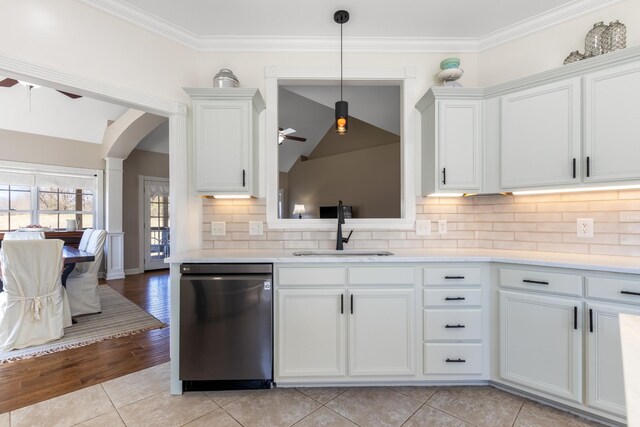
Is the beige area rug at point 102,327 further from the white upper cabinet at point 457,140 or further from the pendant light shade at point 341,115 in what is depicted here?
the white upper cabinet at point 457,140

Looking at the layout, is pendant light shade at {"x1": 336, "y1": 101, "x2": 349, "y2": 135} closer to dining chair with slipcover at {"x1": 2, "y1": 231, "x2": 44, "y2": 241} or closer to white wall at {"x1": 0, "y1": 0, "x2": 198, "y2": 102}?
white wall at {"x1": 0, "y1": 0, "x2": 198, "y2": 102}

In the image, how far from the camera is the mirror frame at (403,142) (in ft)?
8.11

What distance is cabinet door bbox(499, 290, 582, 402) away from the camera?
1684 millimetres

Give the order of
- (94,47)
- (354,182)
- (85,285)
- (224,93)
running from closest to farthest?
1. (94,47)
2. (224,93)
3. (85,285)
4. (354,182)

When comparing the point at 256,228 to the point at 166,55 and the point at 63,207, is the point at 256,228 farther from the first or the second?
the point at 63,207

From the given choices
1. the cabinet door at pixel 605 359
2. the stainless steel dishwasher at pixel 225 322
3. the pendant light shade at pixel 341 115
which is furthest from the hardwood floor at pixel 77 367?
the cabinet door at pixel 605 359

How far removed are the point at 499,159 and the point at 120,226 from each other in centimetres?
639

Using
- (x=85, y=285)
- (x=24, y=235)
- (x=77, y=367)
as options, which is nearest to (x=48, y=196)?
(x=24, y=235)

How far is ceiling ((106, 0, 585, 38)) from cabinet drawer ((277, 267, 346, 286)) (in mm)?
1889

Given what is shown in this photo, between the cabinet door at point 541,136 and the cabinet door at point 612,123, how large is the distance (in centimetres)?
6

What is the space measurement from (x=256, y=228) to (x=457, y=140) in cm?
176

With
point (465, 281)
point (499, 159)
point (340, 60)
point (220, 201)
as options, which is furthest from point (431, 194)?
point (220, 201)

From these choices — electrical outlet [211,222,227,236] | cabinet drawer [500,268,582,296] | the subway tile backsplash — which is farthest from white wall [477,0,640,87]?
electrical outlet [211,222,227,236]

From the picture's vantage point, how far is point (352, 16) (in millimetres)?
2195
